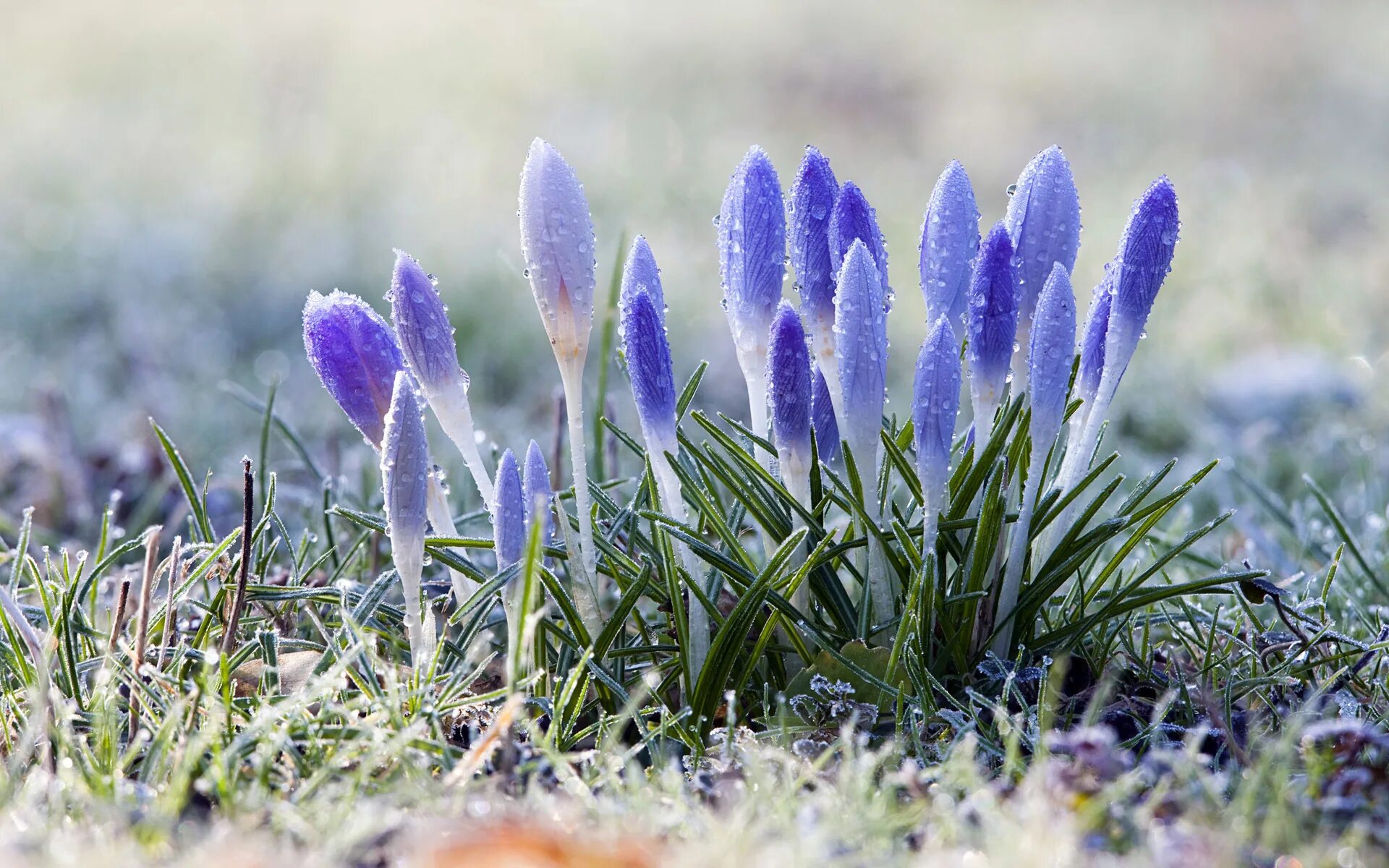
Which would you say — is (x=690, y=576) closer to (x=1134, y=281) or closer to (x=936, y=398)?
(x=936, y=398)

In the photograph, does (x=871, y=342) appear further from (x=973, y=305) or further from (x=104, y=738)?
(x=104, y=738)

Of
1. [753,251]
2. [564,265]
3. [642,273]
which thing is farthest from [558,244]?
[753,251]

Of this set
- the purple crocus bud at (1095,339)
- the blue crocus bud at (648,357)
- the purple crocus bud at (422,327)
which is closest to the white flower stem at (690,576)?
the blue crocus bud at (648,357)

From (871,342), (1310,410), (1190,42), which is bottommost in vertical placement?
(1310,410)

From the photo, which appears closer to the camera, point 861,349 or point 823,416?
point 861,349

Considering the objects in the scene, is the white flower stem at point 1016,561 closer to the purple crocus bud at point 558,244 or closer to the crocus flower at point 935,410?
the crocus flower at point 935,410

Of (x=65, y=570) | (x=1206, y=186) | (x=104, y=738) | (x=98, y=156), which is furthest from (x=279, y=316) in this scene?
(x=1206, y=186)

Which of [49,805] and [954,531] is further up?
[954,531]
